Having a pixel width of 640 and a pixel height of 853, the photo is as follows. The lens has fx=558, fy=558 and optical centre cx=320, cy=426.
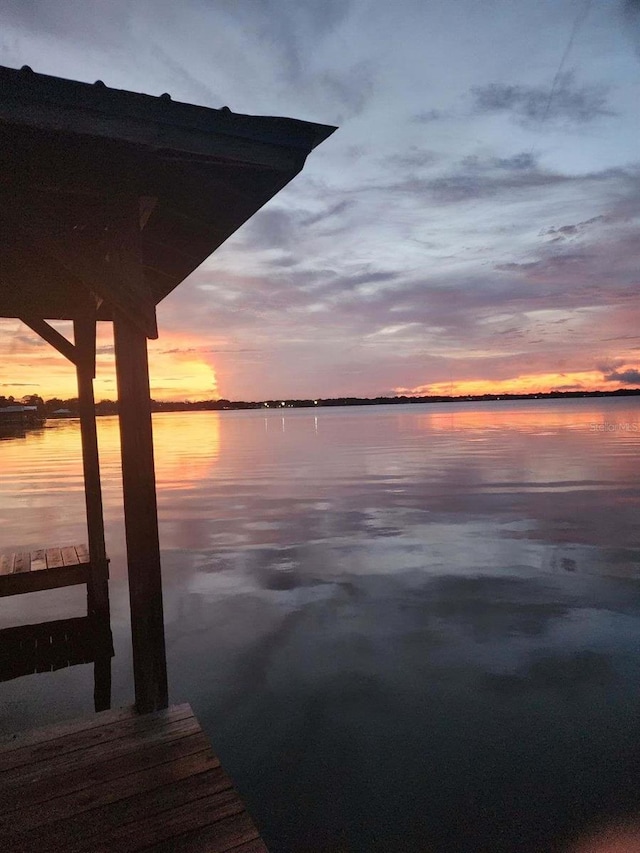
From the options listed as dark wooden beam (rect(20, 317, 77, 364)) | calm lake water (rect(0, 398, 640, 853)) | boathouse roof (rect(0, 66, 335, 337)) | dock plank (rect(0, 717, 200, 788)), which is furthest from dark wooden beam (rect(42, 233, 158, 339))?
calm lake water (rect(0, 398, 640, 853))

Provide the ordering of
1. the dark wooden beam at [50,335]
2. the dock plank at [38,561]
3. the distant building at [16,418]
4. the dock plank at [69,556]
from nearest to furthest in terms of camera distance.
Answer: the dark wooden beam at [50,335] < the dock plank at [38,561] < the dock plank at [69,556] < the distant building at [16,418]

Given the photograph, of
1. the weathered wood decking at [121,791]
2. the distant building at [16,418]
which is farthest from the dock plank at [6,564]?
the distant building at [16,418]

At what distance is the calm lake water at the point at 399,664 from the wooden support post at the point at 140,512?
1.99 meters

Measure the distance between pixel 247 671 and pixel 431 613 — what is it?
3455 millimetres

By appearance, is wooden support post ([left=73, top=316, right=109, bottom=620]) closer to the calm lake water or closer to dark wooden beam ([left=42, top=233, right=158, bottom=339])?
the calm lake water

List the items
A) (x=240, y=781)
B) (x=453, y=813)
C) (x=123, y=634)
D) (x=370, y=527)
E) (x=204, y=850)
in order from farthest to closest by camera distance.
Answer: (x=370, y=527) < (x=123, y=634) < (x=240, y=781) < (x=453, y=813) < (x=204, y=850)

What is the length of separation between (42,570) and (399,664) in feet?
17.6

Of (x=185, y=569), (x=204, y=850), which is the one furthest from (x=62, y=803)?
(x=185, y=569)

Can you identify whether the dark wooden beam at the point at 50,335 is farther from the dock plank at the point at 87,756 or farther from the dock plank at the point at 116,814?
the dock plank at the point at 116,814

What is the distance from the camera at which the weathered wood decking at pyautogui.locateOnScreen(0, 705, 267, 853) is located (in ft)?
10.6

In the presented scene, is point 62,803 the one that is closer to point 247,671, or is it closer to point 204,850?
point 204,850

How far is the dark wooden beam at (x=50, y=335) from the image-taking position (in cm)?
718

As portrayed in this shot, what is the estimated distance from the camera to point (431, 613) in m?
9.70
